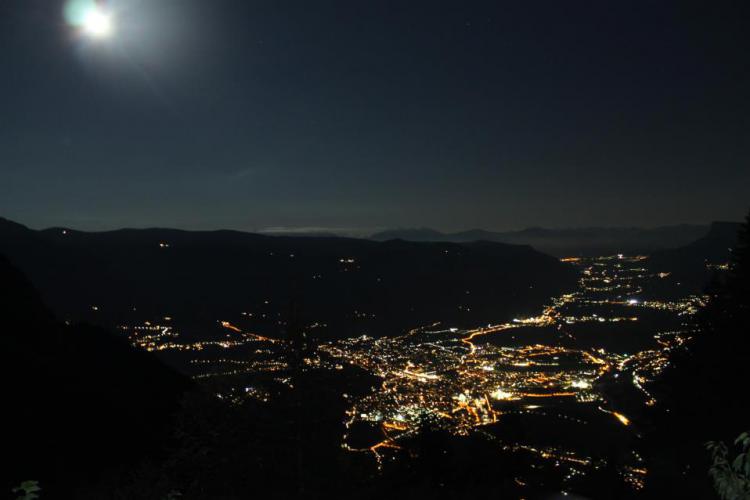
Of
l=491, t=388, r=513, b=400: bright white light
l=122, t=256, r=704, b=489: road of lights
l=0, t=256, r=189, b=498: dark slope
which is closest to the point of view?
l=0, t=256, r=189, b=498: dark slope

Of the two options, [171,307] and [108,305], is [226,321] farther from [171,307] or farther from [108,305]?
[108,305]

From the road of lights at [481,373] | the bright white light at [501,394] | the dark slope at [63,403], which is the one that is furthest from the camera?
the bright white light at [501,394]

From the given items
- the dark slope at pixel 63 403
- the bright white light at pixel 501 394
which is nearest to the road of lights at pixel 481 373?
the bright white light at pixel 501 394

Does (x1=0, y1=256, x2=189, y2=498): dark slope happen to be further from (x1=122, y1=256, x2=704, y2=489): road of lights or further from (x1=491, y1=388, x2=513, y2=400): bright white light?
(x1=491, y1=388, x2=513, y2=400): bright white light

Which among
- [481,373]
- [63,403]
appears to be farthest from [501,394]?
[63,403]

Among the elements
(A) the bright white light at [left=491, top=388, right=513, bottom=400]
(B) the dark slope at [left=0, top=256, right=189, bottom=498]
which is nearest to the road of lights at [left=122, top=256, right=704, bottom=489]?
(A) the bright white light at [left=491, top=388, right=513, bottom=400]

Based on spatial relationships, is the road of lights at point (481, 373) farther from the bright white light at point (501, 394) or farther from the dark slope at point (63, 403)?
the dark slope at point (63, 403)

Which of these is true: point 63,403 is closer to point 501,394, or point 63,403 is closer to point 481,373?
point 501,394

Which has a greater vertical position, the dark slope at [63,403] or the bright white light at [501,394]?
the dark slope at [63,403]

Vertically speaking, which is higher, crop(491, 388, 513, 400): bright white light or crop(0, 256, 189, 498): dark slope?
crop(0, 256, 189, 498): dark slope
